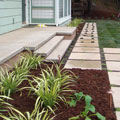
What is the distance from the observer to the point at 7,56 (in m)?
3.75

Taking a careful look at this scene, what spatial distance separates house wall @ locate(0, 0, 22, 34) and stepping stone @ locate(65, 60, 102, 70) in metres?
Result: 2.68

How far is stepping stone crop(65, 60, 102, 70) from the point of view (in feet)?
14.5

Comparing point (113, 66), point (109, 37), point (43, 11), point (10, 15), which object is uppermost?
point (43, 11)

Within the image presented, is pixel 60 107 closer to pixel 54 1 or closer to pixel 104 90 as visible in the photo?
pixel 104 90

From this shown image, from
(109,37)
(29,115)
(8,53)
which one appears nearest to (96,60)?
(8,53)

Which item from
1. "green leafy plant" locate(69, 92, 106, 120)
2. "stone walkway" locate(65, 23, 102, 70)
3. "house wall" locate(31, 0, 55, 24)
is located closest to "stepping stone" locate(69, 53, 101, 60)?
"stone walkway" locate(65, 23, 102, 70)

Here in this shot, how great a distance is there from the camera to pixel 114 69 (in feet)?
14.1

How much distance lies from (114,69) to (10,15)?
13.5ft

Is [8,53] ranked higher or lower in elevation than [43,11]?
lower

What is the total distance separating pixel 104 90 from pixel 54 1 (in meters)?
6.51

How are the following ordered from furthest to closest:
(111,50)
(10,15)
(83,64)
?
1. (10,15)
2. (111,50)
3. (83,64)

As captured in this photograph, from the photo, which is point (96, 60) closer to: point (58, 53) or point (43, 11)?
point (58, 53)

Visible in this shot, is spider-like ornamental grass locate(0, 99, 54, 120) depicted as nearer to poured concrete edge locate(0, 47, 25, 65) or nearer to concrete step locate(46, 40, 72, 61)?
poured concrete edge locate(0, 47, 25, 65)

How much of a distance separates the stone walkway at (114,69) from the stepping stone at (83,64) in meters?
0.20
